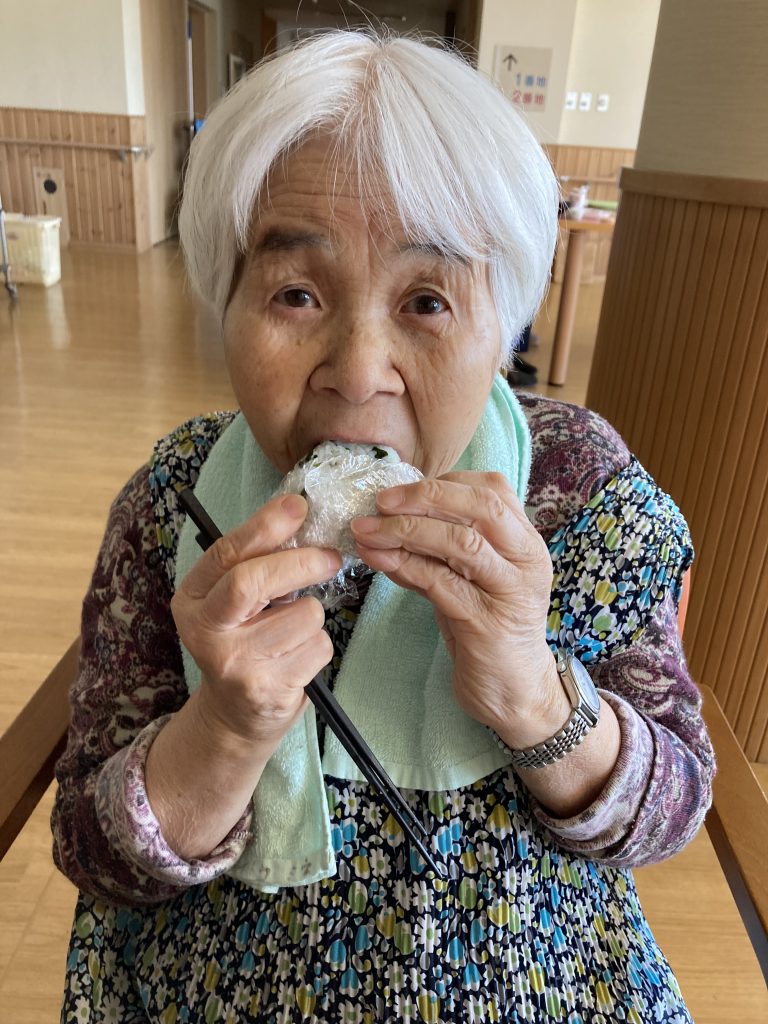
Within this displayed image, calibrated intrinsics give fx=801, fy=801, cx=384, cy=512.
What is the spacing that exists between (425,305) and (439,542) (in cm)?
28

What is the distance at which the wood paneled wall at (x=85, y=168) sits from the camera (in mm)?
8922

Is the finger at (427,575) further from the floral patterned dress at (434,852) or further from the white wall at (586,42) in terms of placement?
the white wall at (586,42)

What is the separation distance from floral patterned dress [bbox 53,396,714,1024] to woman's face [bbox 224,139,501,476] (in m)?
0.24

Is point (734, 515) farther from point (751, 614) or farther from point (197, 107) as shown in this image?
point (197, 107)

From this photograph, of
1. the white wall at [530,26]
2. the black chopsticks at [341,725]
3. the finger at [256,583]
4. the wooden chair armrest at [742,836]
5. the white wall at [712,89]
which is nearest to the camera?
the finger at [256,583]

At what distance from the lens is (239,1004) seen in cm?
88

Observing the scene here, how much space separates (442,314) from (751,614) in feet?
4.54

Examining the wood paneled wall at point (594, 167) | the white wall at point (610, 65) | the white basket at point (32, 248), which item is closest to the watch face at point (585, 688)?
the white basket at point (32, 248)

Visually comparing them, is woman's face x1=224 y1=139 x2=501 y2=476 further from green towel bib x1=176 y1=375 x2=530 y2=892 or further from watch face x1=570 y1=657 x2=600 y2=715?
watch face x1=570 y1=657 x2=600 y2=715

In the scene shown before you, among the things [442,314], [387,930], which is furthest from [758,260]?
[387,930]

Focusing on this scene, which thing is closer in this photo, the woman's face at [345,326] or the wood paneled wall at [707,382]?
the woman's face at [345,326]

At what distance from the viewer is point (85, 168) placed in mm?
9164

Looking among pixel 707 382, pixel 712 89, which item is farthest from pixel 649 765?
pixel 712 89

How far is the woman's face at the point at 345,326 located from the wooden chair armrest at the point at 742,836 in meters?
0.65
